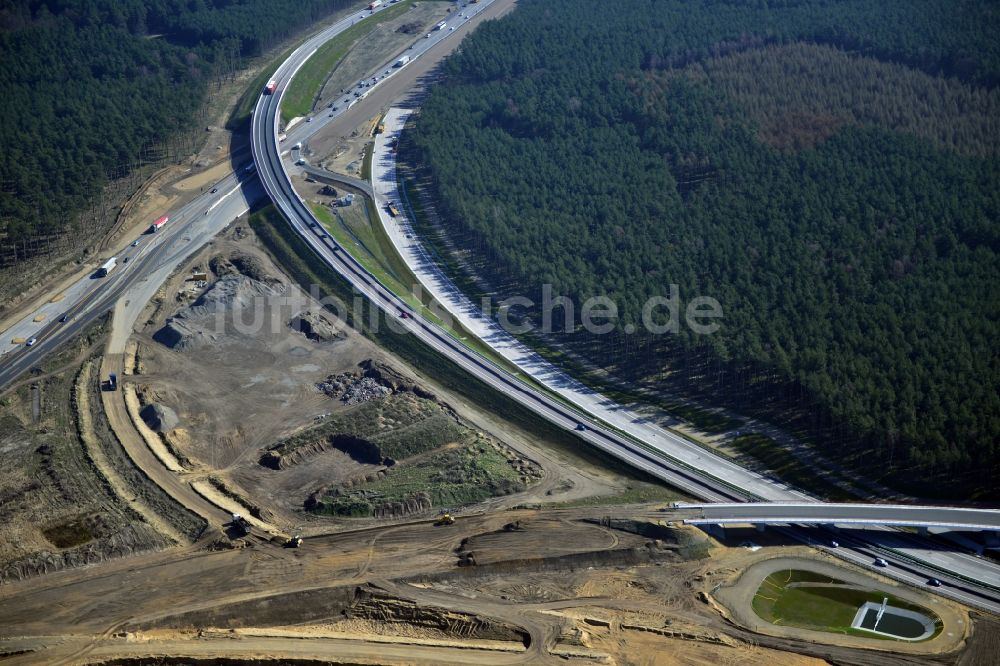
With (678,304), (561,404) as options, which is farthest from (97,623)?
(678,304)

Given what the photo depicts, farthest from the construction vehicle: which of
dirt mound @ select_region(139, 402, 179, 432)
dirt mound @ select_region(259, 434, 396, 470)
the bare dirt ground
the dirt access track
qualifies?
dirt mound @ select_region(139, 402, 179, 432)

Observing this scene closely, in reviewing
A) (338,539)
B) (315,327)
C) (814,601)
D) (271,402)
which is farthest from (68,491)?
(814,601)

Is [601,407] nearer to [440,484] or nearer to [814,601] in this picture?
[440,484]

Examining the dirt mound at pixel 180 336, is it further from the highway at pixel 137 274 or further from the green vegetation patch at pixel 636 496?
the green vegetation patch at pixel 636 496

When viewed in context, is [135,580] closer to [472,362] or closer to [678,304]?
[472,362]

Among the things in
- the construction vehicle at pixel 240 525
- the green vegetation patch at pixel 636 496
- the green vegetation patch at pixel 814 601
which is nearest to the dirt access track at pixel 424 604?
the construction vehicle at pixel 240 525

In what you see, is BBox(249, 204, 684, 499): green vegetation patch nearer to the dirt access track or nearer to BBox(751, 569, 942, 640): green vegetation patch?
the dirt access track
